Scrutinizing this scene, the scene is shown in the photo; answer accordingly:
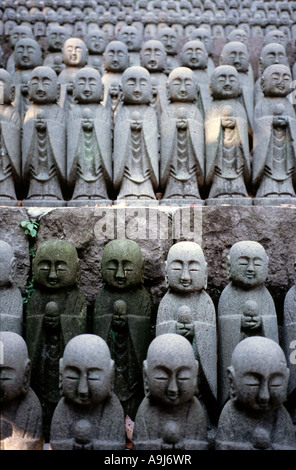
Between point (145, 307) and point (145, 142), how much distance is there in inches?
75.1

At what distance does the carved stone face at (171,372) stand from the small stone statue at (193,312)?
2.09 ft

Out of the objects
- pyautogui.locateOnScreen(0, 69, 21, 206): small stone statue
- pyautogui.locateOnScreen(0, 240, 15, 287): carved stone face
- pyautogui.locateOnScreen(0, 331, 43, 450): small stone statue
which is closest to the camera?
pyautogui.locateOnScreen(0, 331, 43, 450): small stone statue

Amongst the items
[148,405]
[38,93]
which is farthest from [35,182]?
[148,405]

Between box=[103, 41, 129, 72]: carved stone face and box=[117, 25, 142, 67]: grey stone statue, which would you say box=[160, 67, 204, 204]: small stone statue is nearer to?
box=[103, 41, 129, 72]: carved stone face

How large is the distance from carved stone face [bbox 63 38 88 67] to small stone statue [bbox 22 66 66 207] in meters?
1.53

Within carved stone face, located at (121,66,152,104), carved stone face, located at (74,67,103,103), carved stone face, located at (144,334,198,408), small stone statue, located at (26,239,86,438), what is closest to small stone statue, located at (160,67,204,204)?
carved stone face, located at (121,66,152,104)

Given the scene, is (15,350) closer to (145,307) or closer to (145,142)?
(145,307)

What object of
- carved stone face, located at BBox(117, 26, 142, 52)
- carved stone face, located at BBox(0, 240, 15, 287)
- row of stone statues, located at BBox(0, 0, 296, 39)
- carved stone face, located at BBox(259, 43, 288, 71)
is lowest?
carved stone face, located at BBox(0, 240, 15, 287)

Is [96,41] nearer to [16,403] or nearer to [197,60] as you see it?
[197,60]

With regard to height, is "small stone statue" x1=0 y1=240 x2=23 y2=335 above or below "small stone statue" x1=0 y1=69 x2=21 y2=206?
below

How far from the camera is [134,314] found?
187 inches

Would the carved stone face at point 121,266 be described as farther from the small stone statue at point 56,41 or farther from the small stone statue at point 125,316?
the small stone statue at point 56,41

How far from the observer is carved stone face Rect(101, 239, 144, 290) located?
4.75 meters

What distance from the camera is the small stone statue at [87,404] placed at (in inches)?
148
